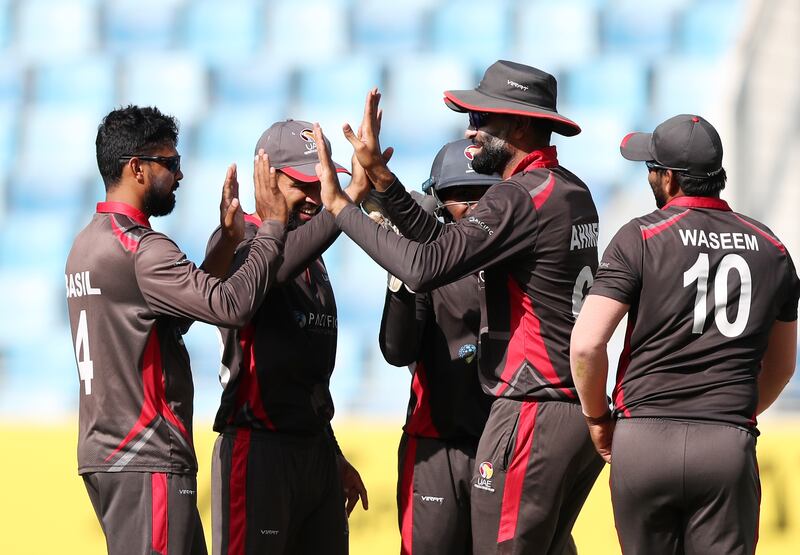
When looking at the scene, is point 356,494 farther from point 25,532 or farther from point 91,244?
point 25,532

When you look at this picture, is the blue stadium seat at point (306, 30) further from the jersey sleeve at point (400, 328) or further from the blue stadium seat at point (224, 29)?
the jersey sleeve at point (400, 328)

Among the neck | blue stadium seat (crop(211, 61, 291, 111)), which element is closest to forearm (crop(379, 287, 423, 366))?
the neck

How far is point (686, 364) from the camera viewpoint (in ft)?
11.7

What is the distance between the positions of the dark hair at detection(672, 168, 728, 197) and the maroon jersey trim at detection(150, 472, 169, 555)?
1.84m

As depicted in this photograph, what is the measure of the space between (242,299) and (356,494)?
1.41 meters

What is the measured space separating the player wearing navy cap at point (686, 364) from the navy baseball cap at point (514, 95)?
0.50 meters

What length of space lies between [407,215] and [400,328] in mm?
706

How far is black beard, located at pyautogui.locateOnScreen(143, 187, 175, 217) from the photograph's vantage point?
3.85 m

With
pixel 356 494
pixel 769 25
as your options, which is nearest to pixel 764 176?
pixel 769 25

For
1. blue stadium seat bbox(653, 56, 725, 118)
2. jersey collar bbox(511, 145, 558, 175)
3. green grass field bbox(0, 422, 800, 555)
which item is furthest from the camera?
blue stadium seat bbox(653, 56, 725, 118)

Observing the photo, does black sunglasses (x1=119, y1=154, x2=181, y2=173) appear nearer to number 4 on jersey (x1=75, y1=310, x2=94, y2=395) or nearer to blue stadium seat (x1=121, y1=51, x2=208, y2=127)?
number 4 on jersey (x1=75, y1=310, x2=94, y2=395)

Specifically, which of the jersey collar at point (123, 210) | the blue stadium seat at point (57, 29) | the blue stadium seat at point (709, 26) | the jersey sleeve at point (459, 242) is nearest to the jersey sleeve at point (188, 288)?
the jersey collar at point (123, 210)

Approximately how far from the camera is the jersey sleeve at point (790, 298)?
12.1ft

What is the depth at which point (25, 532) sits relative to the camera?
5965 millimetres
